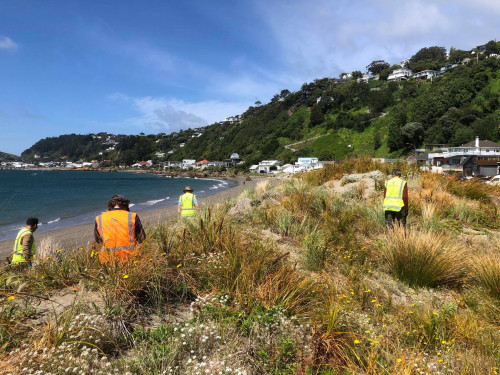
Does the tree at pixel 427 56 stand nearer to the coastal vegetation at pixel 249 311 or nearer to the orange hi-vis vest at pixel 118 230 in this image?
the coastal vegetation at pixel 249 311

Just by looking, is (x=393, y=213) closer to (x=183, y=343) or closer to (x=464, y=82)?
(x=183, y=343)

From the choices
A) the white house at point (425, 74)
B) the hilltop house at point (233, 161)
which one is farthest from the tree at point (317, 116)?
the white house at point (425, 74)

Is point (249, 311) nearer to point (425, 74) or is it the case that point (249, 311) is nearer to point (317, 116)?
point (317, 116)

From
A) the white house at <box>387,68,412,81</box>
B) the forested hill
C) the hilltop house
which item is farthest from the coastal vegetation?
the white house at <box>387,68,412,81</box>

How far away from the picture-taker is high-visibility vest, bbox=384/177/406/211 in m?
6.11

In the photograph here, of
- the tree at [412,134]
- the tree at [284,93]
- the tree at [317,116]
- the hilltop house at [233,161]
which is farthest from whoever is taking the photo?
the tree at [284,93]

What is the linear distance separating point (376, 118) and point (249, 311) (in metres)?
96.1

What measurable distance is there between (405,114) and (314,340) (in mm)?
83841

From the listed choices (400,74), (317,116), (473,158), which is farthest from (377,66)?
(473,158)

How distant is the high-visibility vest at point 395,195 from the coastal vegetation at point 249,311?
5.35 ft

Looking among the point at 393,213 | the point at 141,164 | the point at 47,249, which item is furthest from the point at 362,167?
the point at 141,164

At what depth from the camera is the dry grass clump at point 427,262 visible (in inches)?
158

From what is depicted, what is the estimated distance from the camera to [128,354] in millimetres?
2426

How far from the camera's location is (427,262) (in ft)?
13.3
